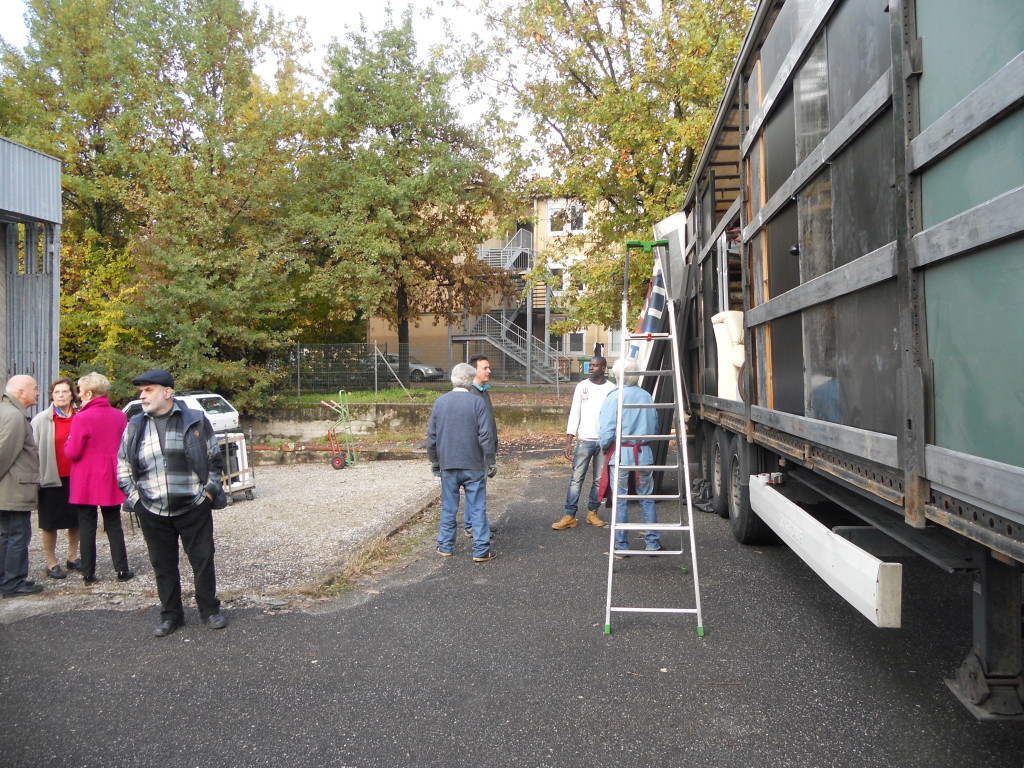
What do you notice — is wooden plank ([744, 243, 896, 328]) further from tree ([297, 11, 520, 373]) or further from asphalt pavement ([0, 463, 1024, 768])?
tree ([297, 11, 520, 373])

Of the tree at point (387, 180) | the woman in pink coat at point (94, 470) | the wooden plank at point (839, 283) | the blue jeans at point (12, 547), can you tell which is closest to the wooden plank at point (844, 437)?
the wooden plank at point (839, 283)

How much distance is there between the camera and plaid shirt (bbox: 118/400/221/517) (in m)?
4.89

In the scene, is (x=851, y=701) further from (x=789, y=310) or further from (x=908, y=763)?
(x=789, y=310)

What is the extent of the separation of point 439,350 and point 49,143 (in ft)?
42.3

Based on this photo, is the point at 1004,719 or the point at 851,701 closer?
the point at 1004,719

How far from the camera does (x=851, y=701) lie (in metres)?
3.67

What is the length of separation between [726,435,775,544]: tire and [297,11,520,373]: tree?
1640 cm

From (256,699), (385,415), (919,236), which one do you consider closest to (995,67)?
(919,236)

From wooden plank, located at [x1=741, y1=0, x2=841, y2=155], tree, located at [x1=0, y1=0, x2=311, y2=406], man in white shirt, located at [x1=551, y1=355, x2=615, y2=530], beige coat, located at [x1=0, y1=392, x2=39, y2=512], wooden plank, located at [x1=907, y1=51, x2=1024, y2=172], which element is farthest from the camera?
tree, located at [x1=0, y1=0, x2=311, y2=406]

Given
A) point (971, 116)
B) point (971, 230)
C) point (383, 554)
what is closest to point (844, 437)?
point (971, 230)

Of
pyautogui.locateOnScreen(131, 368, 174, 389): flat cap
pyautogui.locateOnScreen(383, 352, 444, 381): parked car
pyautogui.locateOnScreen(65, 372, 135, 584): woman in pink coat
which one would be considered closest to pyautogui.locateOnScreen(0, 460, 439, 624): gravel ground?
pyautogui.locateOnScreen(65, 372, 135, 584): woman in pink coat

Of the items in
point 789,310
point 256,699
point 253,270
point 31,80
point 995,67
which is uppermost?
point 31,80

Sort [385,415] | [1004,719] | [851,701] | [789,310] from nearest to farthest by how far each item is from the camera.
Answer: [1004,719]
[851,701]
[789,310]
[385,415]

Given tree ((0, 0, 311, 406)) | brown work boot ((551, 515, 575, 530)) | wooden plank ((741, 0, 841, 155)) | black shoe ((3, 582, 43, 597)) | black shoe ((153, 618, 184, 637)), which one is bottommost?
black shoe ((153, 618, 184, 637))
